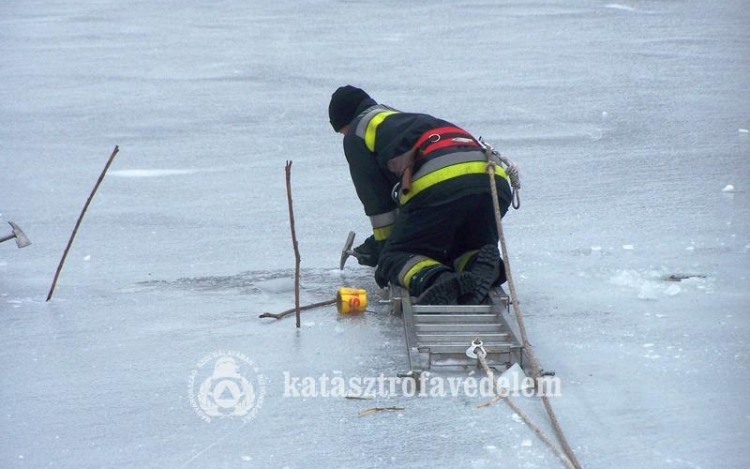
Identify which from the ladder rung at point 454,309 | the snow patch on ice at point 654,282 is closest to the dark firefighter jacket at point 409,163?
the ladder rung at point 454,309

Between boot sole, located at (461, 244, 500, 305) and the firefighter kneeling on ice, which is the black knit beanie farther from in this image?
boot sole, located at (461, 244, 500, 305)

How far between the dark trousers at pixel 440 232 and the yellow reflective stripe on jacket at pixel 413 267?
27 mm

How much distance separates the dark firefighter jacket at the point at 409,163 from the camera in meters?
4.39

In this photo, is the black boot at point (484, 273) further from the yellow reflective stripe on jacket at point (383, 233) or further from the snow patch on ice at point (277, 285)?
the snow patch on ice at point (277, 285)

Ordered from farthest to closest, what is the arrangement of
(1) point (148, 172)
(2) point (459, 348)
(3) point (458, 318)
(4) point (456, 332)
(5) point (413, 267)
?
(1) point (148, 172) < (5) point (413, 267) < (3) point (458, 318) < (4) point (456, 332) < (2) point (459, 348)

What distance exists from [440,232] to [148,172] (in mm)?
3127

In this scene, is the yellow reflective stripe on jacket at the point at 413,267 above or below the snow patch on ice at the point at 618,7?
above

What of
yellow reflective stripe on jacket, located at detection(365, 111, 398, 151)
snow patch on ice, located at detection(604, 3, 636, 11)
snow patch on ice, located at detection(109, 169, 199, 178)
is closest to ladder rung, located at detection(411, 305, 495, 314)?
yellow reflective stripe on jacket, located at detection(365, 111, 398, 151)

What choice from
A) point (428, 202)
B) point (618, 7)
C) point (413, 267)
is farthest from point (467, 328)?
point (618, 7)

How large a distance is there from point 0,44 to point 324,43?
10.8 ft

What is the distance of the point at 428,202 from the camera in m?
4.41

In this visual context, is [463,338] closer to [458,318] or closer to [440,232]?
[458,318]

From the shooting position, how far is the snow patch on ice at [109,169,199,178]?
702 centimetres

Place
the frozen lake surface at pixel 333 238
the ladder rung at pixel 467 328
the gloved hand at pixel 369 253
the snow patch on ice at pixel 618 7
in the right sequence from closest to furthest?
the frozen lake surface at pixel 333 238, the ladder rung at pixel 467 328, the gloved hand at pixel 369 253, the snow patch on ice at pixel 618 7
